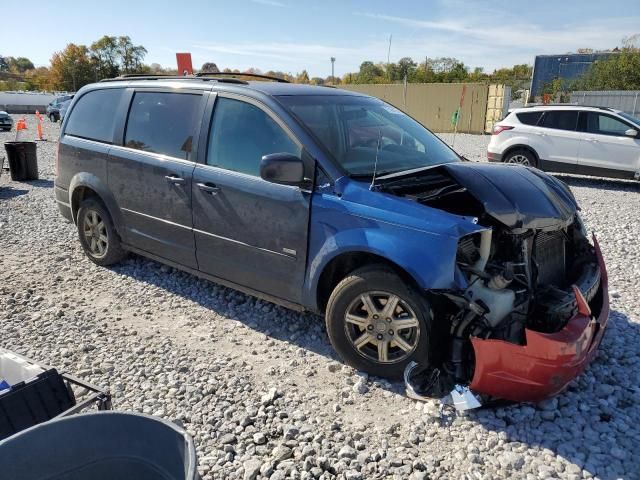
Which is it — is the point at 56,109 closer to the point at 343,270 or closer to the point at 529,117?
the point at 529,117

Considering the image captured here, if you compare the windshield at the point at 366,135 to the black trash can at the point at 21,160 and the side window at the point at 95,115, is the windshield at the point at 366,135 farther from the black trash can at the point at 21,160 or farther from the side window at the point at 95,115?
the black trash can at the point at 21,160

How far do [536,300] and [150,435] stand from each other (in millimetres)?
2505

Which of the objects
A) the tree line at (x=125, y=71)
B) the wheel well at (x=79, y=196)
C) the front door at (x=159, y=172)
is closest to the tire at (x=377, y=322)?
the front door at (x=159, y=172)

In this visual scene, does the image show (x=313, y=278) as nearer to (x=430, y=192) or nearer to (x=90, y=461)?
(x=430, y=192)

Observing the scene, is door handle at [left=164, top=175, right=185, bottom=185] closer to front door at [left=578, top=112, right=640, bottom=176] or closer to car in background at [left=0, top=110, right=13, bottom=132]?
front door at [left=578, top=112, right=640, bottom=176]

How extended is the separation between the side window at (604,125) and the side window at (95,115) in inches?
400

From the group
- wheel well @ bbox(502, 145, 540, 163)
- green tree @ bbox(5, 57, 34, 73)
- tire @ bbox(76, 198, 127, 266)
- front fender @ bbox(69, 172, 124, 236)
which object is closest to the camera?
front fender @ bbox(69, 172, 124, 236)

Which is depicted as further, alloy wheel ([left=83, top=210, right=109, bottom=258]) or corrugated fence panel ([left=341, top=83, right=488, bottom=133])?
corrugated fence panel ([left=341, top=83, right=488, bottom=133])

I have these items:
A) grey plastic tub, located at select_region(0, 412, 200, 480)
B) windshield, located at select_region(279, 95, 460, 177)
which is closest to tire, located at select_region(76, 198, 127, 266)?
windshield, located at select_region(279, 95, 460, 177)

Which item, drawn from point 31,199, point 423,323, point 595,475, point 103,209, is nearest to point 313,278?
point 423,323

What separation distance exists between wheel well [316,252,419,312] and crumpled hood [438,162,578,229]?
2.15ft

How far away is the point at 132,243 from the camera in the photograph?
4.98 m

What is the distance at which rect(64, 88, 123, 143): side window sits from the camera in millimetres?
5074

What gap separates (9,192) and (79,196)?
5.35m
